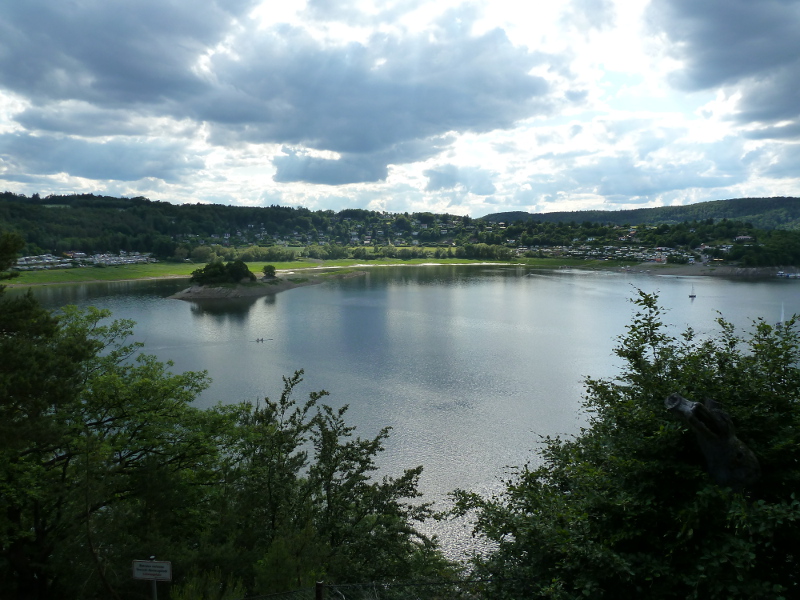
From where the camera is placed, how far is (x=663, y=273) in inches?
3511

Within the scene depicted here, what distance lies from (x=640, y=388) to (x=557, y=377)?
2069 centimetres

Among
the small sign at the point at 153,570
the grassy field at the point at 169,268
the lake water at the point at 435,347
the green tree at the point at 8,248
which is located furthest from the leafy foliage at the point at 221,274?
the small sign at the point at 153,570

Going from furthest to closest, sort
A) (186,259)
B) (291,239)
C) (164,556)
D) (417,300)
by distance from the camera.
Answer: (291,239) → (186,259) → (417,300) → (164,556)

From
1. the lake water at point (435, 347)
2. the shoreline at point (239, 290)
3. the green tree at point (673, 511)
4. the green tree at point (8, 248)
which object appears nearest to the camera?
the green tree at point (673, 511)

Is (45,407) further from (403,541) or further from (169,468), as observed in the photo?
(403,541)

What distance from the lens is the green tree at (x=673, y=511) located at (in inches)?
152

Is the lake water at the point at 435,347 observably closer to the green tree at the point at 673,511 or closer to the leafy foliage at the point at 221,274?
the leafy foliage at the point at 221,274

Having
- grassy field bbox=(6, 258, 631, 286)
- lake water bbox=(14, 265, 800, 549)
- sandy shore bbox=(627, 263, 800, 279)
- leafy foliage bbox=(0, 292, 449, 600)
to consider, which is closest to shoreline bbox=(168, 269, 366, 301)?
lake water bbox=(14, 265, 800, 549)

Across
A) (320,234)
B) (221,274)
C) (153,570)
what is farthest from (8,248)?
(320,234)

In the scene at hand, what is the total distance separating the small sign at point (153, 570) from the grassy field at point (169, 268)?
59744mm

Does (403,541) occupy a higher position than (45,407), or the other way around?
(45,407)

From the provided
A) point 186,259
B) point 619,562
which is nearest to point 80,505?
point 619,562

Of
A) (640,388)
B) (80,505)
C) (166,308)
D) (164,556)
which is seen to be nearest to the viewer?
(640,388)

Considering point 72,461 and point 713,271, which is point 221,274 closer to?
point 72,461
